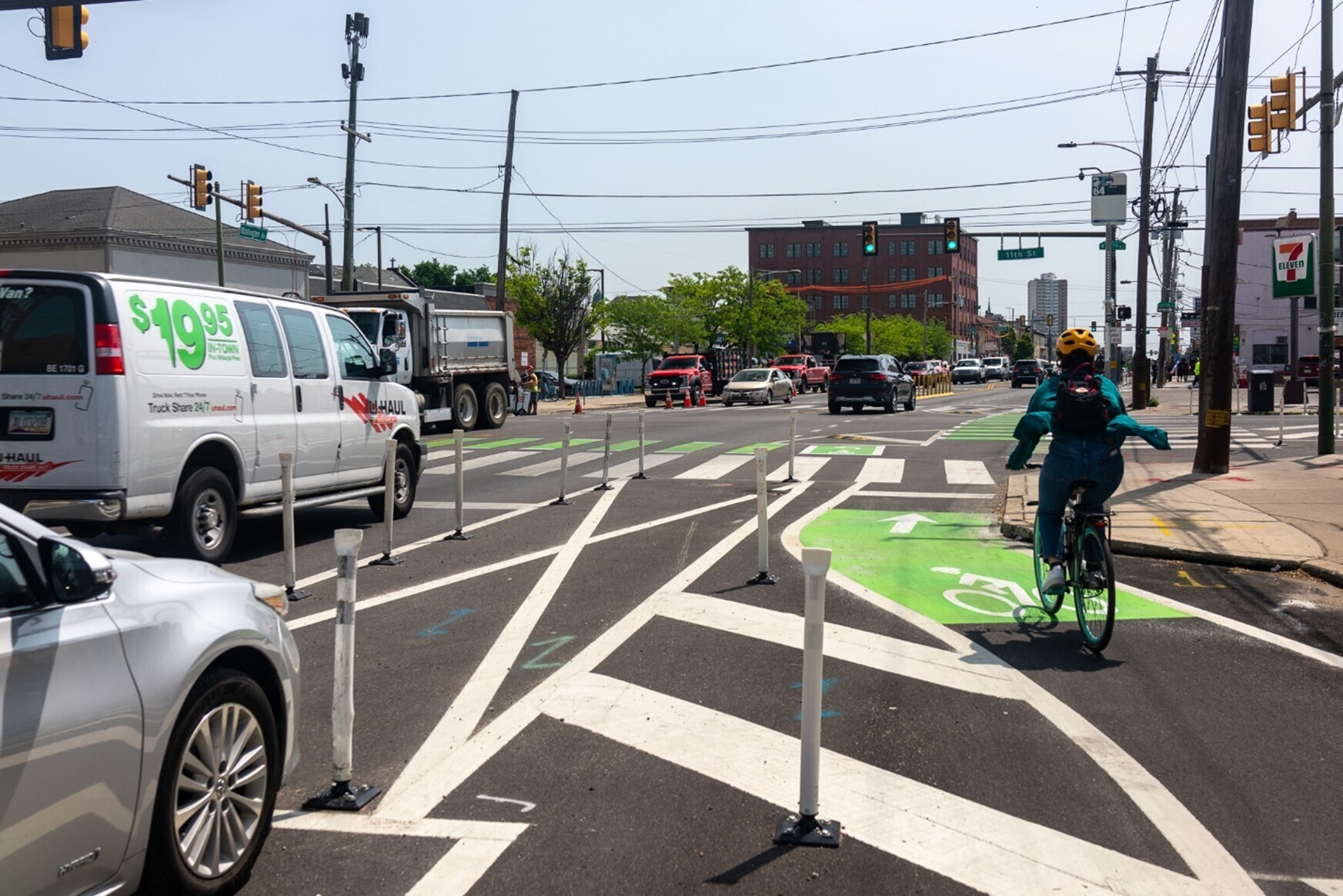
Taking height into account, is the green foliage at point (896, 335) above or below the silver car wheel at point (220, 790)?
above

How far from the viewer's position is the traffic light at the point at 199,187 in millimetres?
33719

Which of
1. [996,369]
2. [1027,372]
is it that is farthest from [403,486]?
[996,369]

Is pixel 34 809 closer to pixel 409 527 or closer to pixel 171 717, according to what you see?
pixel 171 717

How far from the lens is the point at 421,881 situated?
13.7 ft

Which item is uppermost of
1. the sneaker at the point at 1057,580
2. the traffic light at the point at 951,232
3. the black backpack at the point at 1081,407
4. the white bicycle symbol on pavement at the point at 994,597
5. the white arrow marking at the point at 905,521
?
the traffic light at the point at 951,232

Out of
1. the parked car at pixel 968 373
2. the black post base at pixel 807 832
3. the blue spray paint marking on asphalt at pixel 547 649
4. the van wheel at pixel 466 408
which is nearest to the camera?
the black post base at pixel 807 832

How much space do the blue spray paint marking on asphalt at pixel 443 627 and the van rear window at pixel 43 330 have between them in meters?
3.26

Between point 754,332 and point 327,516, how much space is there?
72.0 meters

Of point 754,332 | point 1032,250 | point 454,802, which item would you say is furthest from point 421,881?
point 754,332

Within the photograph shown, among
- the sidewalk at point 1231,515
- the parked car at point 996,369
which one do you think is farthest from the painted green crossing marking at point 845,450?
the parked car at point 996,369

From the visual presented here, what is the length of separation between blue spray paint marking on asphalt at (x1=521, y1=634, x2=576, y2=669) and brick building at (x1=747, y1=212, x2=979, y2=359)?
134359mm

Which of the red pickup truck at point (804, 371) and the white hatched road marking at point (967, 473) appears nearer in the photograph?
the white hatched road marking at point (967, 473)

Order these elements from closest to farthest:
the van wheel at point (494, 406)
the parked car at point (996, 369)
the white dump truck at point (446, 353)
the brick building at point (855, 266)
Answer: the white dump truck at point (446, 353) < the van wheel at point (494, 406) < the parked car at point (996, 369) < the brick building at point (855, 266)

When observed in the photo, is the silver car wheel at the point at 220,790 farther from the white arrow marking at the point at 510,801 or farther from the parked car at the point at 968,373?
the parked car at the point at 968,373
